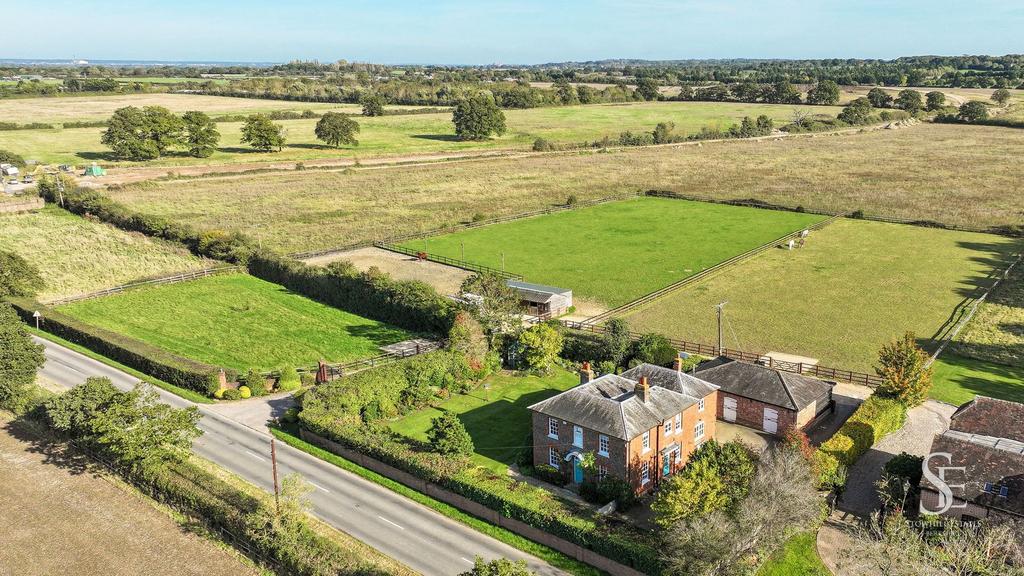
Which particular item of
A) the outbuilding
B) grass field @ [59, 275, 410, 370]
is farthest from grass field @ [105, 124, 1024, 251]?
the outbuilding

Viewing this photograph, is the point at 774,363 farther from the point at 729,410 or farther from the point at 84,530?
the point at 84,530

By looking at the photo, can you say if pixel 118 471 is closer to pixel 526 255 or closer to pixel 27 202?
pixel 526 255

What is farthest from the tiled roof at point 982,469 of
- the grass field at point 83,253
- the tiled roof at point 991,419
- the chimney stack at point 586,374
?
the grass field at point 83,253

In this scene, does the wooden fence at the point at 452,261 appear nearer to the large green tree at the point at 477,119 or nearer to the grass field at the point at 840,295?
the grass field at the point at 840,295

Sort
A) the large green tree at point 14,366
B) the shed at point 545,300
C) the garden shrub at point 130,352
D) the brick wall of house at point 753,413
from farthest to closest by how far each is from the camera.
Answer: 1. the shed at point 545,300
2. the garden shrub at point 130,352
3. the large green tree at point 14,366
4. the brick wall of house at point 753,413

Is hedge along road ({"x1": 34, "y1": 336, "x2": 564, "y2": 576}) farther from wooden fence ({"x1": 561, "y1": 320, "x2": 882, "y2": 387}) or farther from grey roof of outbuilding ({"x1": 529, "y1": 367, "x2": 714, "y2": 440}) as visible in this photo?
wooden fence ({"x1": 561, "y1": 320, "x2": 882, "y2": 387})

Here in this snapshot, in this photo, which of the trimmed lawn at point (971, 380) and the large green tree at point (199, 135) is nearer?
the trimmed lawn at point (971, 380)

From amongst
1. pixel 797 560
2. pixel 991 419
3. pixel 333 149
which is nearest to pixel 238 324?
pixel 797 560

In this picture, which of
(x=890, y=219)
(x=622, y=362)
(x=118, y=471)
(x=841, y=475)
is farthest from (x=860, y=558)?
(x=890, y=219)
